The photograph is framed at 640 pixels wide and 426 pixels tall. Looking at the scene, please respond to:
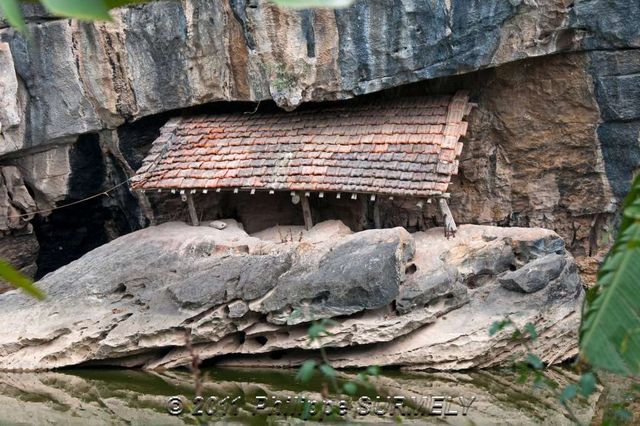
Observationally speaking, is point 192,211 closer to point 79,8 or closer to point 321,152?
point 321,152

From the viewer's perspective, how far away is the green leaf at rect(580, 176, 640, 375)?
233cm

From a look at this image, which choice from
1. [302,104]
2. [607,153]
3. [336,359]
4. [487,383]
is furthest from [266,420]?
[607,153]

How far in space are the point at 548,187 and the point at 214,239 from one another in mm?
4110

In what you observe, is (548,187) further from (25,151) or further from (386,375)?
(25,151)

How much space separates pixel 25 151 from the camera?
37.2 feet

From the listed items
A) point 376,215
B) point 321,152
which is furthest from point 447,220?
point 321,152

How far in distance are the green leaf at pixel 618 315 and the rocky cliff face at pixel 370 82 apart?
7.31 metres

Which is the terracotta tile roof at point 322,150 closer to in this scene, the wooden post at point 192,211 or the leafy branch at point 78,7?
the wooden post at point 192,211

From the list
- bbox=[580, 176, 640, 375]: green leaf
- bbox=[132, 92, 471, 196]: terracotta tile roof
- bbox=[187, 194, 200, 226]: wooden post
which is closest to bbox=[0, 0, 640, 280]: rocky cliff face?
bbox=[132, 92, 471, 196]: terracotta tile roof

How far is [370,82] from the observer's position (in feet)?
32.7

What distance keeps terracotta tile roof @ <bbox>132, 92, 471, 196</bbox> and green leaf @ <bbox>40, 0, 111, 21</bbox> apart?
781 cm

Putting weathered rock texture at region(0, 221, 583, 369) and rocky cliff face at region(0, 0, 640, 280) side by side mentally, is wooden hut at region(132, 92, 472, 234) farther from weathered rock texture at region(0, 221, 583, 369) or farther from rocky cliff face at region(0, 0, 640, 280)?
weathered rock texture at region(0, 221, 583, 369)

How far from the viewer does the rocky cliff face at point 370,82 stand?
9.59m

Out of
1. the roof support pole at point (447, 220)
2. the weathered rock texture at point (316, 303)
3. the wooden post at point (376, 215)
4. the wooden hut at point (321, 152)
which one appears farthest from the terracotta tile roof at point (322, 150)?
the wooden post at point (376, 215)
